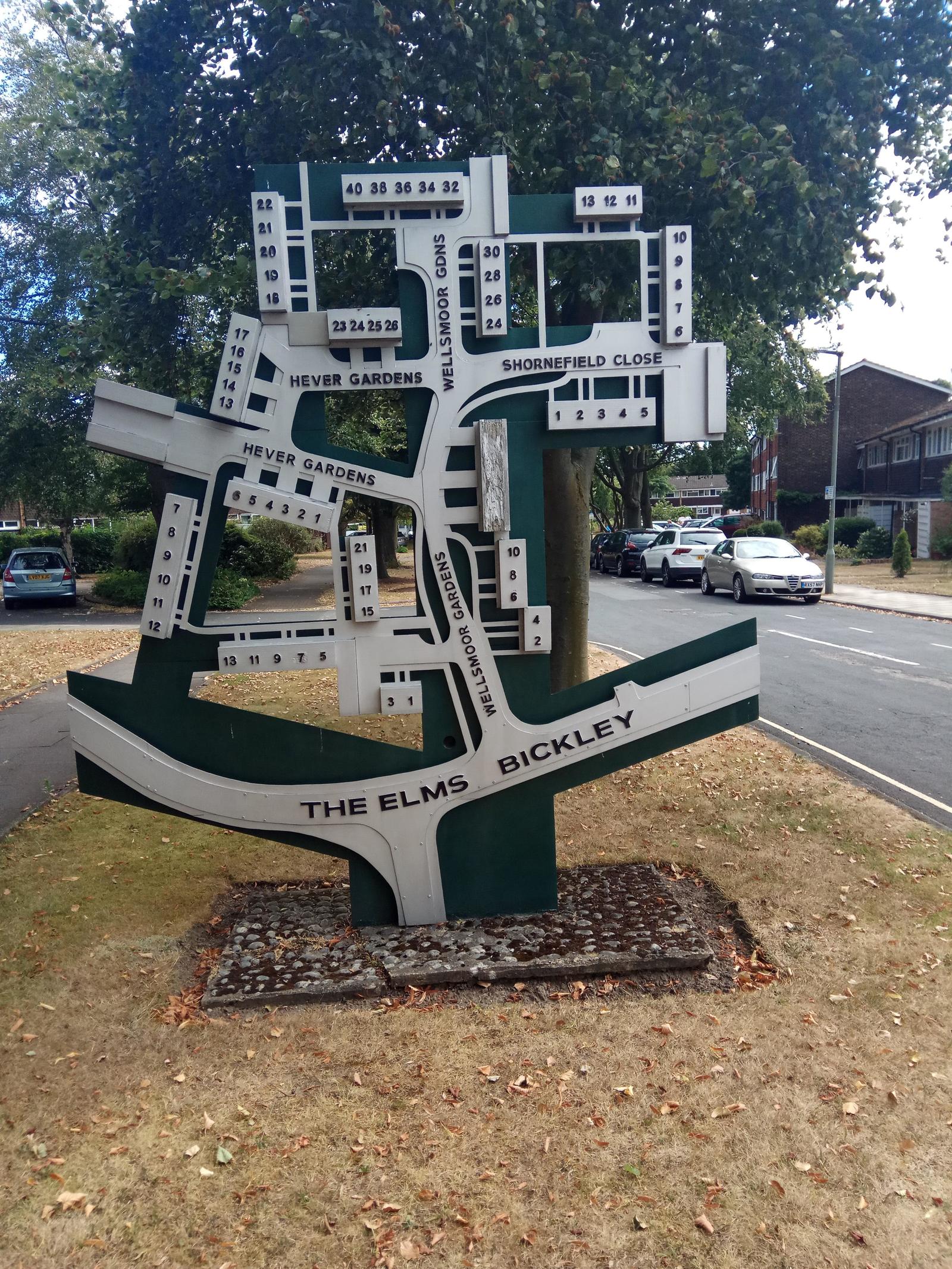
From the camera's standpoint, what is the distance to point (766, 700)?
1151 centimetres

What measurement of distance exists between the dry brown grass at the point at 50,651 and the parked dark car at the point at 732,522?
3747 centimetres

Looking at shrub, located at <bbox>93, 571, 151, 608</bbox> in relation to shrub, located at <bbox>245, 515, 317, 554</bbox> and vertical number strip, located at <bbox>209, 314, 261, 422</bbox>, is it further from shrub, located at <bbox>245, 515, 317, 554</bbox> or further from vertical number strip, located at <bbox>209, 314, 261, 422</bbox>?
vertical number strip, located at <bbox>209, 314, 261, 422</bbox>

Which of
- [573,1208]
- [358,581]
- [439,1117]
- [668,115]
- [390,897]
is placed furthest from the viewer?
[668,115]

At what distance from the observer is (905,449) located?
43.6m

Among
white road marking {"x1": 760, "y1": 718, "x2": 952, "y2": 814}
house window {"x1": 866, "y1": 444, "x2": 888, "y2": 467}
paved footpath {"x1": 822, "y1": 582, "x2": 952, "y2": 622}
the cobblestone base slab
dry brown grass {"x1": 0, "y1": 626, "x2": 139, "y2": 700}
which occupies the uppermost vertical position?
house window {"x1": 866, "y1": 444, "x2": 888, "y2": 467}

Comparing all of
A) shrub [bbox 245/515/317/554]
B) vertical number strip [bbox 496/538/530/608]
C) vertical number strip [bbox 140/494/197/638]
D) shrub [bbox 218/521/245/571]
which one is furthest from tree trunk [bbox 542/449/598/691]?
shrub [bbox 218/521/245/571]

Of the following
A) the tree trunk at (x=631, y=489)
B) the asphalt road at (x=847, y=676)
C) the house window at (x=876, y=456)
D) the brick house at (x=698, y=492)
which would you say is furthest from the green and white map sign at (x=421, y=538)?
the brick house at (x=698, y=492)

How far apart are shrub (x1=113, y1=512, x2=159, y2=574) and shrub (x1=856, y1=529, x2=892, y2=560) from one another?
25.5 meters

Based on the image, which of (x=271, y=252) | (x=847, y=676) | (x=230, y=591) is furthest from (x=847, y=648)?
(x=230, y=591)

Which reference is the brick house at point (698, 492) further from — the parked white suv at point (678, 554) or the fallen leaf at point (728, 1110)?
the fallen leaf at point (728, 1110)

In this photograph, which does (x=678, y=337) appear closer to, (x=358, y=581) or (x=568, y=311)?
(x=358, y=581)

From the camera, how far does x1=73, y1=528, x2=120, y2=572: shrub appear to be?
115ft

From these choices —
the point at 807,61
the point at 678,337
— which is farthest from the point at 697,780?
the point at 807,61

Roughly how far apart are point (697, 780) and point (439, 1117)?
4916 millimetres
